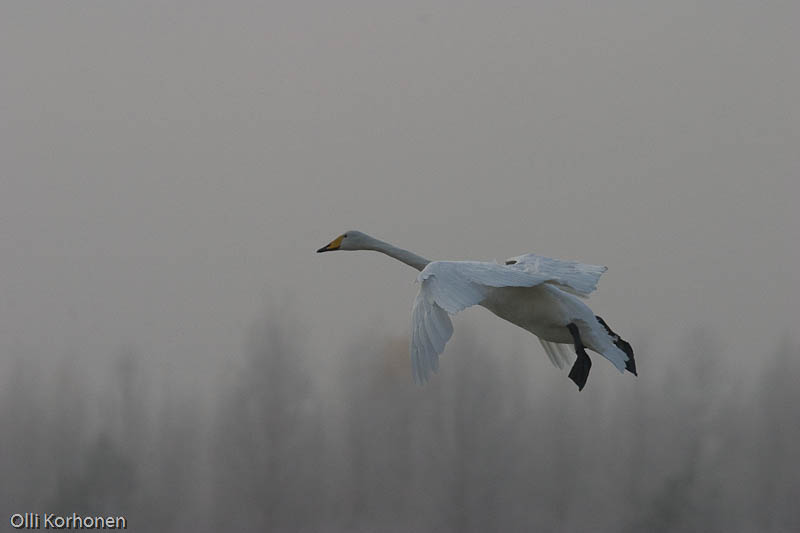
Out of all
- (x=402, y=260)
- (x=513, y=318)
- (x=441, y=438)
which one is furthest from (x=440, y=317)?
(x=441, y=438)

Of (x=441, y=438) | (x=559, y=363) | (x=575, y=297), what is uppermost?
(x=575, y=297)

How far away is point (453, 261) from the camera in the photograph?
40.1ft

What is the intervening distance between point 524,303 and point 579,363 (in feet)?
3.60

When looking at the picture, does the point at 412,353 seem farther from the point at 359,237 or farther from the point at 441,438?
the point at 441,438

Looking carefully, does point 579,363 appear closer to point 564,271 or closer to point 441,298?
point 564,271

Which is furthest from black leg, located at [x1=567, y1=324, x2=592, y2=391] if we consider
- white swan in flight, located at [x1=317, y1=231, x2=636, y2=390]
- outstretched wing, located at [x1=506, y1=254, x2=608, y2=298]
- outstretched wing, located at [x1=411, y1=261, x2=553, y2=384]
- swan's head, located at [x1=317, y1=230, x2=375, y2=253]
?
swan's head, located at [x1=317, y1=230, x2=375, y2=253]

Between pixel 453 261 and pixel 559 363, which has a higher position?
pixel 453 261

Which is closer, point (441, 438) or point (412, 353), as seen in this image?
point (412, 353)

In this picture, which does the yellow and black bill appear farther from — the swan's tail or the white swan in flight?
the swan's tail

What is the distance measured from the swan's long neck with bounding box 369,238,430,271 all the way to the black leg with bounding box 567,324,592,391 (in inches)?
84.7

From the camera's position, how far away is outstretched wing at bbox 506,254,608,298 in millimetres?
13297

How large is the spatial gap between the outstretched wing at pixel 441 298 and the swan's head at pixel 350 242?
3.35 m

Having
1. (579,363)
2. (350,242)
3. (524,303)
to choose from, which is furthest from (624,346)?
(350,242)

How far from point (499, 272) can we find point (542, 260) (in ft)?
6.02
